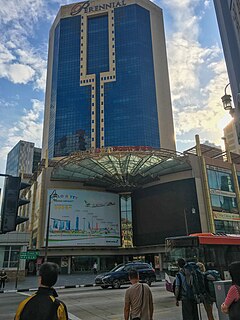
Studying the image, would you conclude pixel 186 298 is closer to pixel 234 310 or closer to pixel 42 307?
pixel 234 310

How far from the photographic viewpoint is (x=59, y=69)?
9512 cm

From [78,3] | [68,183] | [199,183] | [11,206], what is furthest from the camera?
[78,3]

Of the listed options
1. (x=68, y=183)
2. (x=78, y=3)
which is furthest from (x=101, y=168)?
(x=78, y=3)

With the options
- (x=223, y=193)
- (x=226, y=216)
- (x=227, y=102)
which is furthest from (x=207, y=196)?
(x=227, y=102)

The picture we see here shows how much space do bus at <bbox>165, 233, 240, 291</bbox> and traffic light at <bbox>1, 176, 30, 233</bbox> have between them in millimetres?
10891

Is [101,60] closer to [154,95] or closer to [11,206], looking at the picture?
[154,95]

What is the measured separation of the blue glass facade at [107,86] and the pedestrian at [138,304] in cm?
7789

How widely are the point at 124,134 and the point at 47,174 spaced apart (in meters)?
39.2

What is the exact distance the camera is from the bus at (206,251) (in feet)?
48.2

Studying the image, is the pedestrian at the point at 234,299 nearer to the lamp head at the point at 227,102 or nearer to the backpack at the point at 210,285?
the backpack at the point at 210,285

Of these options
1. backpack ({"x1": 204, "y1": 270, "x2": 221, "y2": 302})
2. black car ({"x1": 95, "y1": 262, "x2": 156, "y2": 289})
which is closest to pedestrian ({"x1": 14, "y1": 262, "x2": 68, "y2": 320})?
backpack ({"x1": 204, "y1": 270, "x2": 221, "y2": 302})

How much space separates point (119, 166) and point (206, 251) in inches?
1238

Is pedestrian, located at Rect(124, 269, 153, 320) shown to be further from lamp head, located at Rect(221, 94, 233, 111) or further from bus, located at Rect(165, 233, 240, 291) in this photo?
bus, located at Rect(165, 233, 240, 291)

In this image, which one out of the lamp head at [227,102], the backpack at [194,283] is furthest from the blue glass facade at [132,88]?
the backpack at [194,283]
